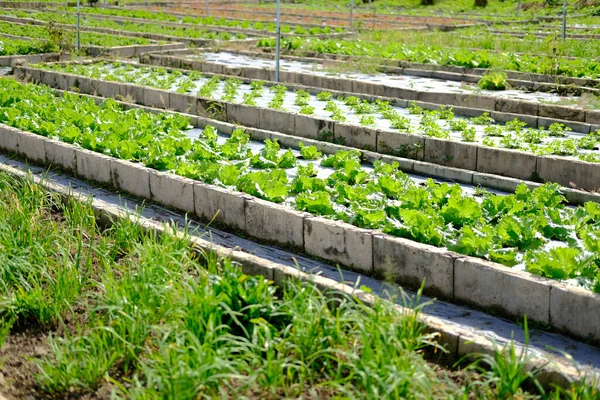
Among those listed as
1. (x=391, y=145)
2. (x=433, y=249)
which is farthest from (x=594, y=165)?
(x=433, y=249)

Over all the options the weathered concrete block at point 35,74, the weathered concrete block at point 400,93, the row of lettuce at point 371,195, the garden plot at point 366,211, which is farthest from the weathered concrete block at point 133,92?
the weathered concrete block at point 400,93

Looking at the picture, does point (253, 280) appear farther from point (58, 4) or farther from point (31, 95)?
point (58, 4)

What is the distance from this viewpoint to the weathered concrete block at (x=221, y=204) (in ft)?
24.1

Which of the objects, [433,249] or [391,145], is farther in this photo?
[391,145]

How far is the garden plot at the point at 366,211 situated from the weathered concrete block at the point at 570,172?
35.1 inches

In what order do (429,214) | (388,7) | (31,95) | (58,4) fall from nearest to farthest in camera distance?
(429,214)
(31,95)
(58,4)
(388,7)

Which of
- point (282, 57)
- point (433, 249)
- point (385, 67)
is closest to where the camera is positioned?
point (433, 249)

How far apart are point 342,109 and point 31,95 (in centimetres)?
422

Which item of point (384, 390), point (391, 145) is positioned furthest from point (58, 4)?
point (384, 390)

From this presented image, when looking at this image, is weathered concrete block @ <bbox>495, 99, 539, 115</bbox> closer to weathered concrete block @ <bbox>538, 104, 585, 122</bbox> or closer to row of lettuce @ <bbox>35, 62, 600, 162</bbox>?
weathered concrete block @ <bbox>538, 104, 585, 122</bbox>

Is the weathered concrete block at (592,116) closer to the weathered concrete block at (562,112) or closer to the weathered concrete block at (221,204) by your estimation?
the weathered concrete block at (562,112)

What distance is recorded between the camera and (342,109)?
12297 millimetres

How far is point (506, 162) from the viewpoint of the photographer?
9.16m

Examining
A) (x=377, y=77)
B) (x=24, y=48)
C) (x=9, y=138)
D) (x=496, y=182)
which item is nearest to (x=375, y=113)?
(x=496, y=182)
